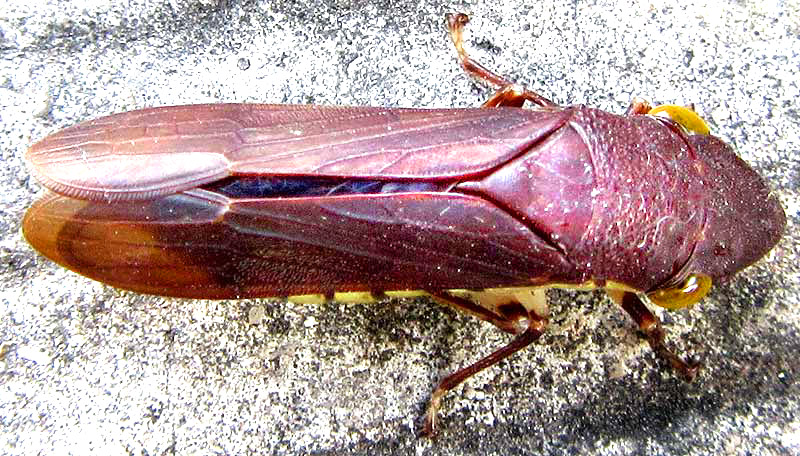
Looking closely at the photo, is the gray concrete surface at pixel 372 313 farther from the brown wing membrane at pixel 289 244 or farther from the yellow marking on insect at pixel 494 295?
the brown wing membrane at pixel 289 244

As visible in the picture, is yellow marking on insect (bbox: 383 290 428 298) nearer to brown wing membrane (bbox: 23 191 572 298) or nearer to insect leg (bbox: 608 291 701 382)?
brown wing membrane (bbox: 23 191 572 298)

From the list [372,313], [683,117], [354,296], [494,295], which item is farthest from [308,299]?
[683,117]

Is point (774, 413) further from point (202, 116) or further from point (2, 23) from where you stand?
point (2, 23)

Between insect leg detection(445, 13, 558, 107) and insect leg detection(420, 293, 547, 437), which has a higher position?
insect leg detection(445, 13, 558, 107)

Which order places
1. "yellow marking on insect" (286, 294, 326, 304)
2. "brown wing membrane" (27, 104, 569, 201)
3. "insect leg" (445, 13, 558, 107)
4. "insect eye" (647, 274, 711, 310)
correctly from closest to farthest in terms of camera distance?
"brown wing membrane" (27, 104, 569, 201), "insect eye" (647, 274, 711, 310), "yellow marking on insect" (286, 294, 326, 304), "insect leg" (445, 13, 558, 107)

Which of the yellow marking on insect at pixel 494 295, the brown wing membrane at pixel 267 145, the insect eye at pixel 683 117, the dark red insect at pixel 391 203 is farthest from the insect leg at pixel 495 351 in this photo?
the insect eye at pixel 683 117

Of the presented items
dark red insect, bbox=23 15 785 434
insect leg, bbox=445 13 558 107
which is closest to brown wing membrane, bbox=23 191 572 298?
dark red insect, bbox=23 15 785 434
